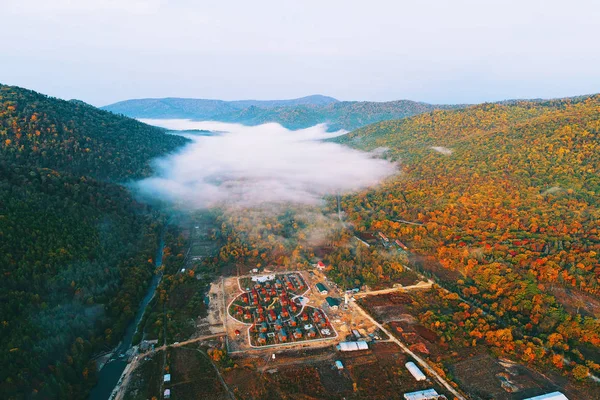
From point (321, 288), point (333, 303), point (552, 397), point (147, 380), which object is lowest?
point (147, 380)

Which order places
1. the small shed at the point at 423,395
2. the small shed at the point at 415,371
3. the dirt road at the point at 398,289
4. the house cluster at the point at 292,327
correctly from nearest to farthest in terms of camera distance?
1. the small shed at the point at 423,395
2. the small shed at the point at 415,371
3. the house cluster at the point at 292,327
4. the dirt road at the point at 398,289

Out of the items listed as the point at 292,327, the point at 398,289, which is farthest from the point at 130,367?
the point at 398,289

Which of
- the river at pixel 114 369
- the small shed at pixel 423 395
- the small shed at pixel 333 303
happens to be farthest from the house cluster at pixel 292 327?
the river at pixel 114 369

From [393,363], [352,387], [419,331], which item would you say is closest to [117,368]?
[352,387]

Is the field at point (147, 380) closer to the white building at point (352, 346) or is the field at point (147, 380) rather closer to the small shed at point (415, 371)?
the white building at point (352, 346)

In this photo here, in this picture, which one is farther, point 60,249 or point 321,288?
point 321,288

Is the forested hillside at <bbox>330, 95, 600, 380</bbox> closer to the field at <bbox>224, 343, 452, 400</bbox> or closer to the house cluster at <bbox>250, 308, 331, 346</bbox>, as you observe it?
the field at <bbox>224, 343, 452, 400</bbox>

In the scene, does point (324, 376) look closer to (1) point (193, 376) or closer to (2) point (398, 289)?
(1) point (193, 376)
